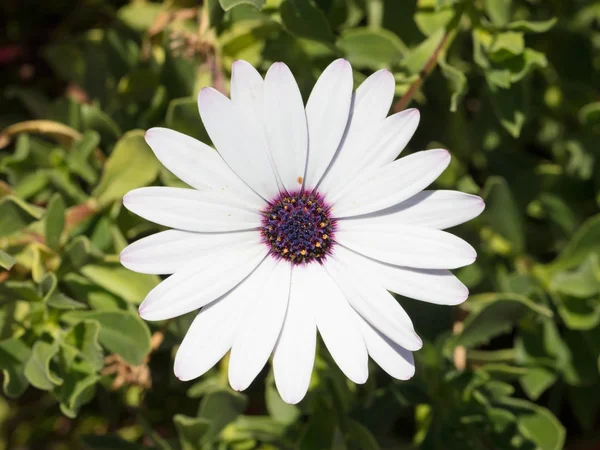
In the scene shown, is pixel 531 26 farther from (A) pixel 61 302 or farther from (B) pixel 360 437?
(A) pixel 61 302

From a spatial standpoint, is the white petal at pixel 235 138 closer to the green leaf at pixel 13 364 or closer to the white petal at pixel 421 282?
the white petal at pixel 421 282

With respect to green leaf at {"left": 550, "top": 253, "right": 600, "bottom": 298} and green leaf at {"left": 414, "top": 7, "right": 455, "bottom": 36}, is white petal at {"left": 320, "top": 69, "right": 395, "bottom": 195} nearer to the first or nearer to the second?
green leaf at {"left": 414, "top": 7, "right": 455, "bottom": 36}

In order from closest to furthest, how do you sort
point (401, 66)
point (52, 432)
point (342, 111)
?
point (342, 111), point (401, 66), point (52, 432)

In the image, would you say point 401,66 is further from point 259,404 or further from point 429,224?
point 259,404

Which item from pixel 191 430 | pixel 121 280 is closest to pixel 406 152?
pixel 121 280

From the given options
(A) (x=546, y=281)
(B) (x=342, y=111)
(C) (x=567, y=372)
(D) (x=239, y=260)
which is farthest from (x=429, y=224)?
(C) (x=567, y=372)
